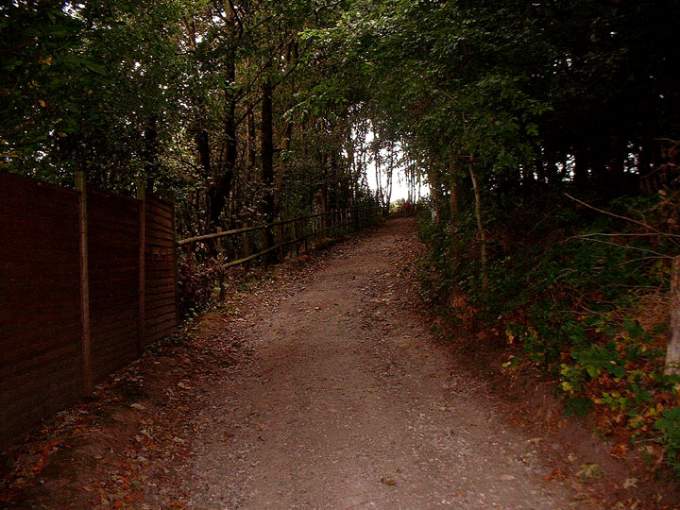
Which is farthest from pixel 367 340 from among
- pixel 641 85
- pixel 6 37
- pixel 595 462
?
pixel 6 37

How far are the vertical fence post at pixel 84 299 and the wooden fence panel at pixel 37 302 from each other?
0.22 feet

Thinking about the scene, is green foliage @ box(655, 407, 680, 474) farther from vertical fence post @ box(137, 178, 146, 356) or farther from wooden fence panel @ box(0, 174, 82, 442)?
vertical fence post @ box(137, 178, 146, 356)

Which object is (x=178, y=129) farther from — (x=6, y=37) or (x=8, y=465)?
(x=8, y=465)

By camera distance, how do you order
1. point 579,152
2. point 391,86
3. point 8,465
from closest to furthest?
point 8,465, point 391,86, point 579,152

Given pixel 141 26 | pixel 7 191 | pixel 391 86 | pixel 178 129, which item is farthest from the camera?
pixel 178 129

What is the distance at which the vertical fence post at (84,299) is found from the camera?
4.64 m

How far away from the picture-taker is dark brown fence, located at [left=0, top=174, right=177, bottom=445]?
3590 millimetres

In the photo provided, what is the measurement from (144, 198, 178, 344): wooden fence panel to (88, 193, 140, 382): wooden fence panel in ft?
1.28

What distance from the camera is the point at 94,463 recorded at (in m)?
3.65

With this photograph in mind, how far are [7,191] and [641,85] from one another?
6819 millimetres

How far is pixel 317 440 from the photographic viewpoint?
14.4 feet

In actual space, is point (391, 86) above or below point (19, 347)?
above

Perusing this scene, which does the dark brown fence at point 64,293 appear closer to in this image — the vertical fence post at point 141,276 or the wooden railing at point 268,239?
the vertical fence post at point 141,276

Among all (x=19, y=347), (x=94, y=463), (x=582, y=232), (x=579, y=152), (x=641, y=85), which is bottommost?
(x=94, y=463)
